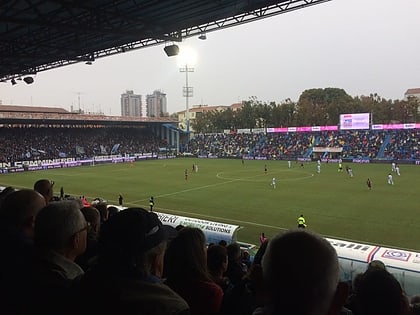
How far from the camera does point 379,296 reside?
2.56 meters

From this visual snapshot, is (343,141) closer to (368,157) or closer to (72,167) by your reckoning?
(368,157)

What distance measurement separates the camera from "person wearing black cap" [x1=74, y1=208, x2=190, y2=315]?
6.73 ft

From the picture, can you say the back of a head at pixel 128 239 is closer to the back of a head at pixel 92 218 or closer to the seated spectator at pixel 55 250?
the seated spectator at pixel 55 250

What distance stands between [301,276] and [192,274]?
1587 millimetres

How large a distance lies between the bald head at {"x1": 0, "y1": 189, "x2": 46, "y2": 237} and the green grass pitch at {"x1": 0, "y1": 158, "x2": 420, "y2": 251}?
16147mm

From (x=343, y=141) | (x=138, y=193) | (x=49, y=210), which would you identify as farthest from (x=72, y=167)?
(x=49, y=210)

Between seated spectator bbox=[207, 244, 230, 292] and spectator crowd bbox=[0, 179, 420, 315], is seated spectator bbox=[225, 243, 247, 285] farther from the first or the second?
spectator crowd bbox=[0, 179, 420, 315]

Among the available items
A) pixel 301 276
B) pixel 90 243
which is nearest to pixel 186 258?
pixel 301 276

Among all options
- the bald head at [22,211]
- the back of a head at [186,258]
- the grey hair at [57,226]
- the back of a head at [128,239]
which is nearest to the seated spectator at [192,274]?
the back of a head at [186,258]

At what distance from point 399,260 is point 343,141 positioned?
190 feet

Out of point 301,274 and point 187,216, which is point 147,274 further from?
point 187,216

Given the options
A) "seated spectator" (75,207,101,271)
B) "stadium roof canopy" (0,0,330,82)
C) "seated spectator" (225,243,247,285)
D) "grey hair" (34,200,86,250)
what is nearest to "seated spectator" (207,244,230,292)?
"seated spectator" (225,243,247,285)

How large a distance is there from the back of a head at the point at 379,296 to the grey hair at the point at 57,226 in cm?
209

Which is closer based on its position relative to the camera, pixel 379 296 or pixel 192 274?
pixel 379 296
